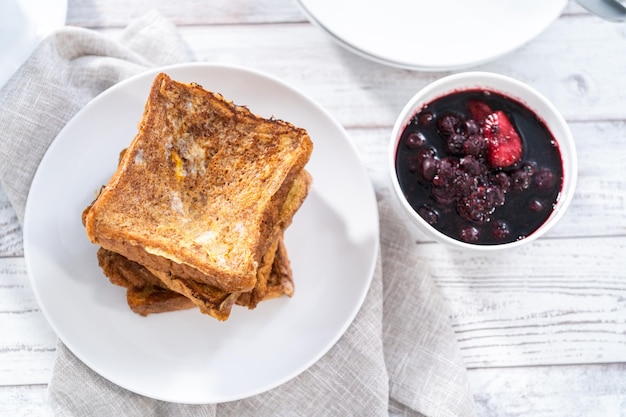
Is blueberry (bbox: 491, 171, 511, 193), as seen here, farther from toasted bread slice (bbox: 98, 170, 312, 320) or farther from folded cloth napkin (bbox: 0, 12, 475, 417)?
toasted bread slice (bbox: 98, 170, 312, 320)

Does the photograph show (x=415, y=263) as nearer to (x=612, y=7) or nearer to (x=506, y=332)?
(x=506, y=332)

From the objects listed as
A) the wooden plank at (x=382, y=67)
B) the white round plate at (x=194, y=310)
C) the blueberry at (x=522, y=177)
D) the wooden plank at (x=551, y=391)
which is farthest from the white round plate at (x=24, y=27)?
the wooden plank at (x=551, y=391)

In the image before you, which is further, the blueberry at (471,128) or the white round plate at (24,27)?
the white round plate at (24,27)

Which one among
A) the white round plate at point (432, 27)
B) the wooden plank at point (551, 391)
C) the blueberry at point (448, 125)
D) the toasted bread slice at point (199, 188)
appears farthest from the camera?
the wooden plank at point (551, 391)

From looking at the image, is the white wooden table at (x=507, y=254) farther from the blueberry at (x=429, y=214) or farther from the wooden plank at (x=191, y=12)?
the blueberry at (x=429, y=214)

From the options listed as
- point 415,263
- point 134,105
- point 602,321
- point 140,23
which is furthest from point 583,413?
point 140,23

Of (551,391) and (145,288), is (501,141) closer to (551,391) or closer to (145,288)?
(551,391)
